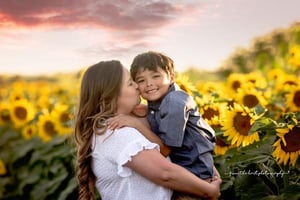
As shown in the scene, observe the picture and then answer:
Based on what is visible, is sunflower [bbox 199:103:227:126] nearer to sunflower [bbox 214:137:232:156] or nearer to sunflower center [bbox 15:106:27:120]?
sunflower [bbox 214:137:232:156]

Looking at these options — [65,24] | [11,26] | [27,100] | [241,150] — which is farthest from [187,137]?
[27,100]

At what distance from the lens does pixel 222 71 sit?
5.57 m

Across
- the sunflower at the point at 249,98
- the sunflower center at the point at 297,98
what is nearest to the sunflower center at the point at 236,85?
the sunflower at the point at 249,98

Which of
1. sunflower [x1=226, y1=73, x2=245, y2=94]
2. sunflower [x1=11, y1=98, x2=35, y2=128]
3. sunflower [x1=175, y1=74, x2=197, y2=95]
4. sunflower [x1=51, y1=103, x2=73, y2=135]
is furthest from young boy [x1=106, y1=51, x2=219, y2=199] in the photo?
sunflower [x1=11, y1=98, x2=35, y2=128]

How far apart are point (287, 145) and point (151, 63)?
0.58 m

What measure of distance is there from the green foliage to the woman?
142cm

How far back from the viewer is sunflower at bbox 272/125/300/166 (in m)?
2.63

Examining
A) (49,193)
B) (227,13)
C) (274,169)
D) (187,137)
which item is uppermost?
(227,13)

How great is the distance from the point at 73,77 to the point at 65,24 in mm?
2058

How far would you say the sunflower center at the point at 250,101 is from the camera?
11.1 ft

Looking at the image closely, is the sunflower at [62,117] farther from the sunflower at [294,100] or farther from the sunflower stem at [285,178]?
the sunflower stem at [285,178]

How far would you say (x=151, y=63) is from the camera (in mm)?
2408

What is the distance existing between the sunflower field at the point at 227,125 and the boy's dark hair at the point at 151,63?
0.33m

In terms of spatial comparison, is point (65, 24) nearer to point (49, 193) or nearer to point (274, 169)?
point (49, 193)
